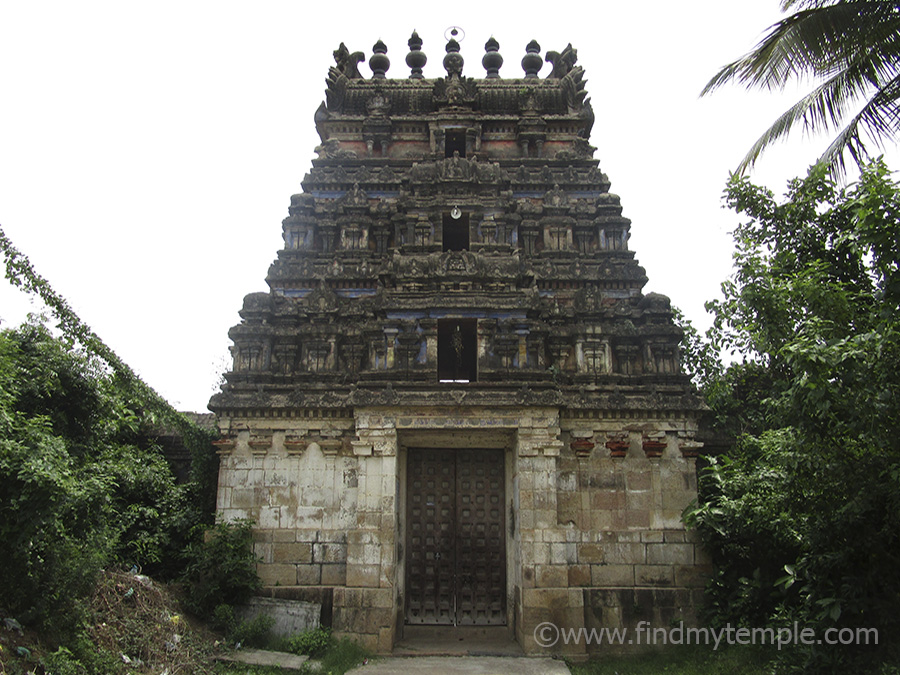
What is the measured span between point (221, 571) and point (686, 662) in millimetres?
8406

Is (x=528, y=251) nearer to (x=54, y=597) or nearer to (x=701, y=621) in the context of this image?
(x=701, y=621)

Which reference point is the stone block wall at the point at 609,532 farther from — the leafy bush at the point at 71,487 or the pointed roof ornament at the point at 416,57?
the pointed roof ornament at the point at 416,57

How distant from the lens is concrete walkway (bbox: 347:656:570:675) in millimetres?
10391

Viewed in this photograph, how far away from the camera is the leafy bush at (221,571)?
11430mm

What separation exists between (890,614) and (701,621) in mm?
3905

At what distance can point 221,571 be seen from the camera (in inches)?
450

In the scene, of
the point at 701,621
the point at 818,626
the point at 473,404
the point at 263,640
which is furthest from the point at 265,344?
the point at 818,626

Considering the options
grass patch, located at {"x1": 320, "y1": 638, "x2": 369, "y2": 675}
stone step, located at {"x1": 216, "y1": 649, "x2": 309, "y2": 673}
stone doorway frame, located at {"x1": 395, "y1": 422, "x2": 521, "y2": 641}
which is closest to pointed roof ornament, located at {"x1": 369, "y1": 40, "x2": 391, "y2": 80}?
stone doorway frame, located at {"x1": 395, "y1": 422, "x2": 521, "y2": 641}

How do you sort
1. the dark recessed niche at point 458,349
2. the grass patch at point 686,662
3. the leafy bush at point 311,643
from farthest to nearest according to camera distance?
1. the dark recessed niche at point 458,349
2. the leafy bush at point 311,643
3. the grass patch at point 686,662

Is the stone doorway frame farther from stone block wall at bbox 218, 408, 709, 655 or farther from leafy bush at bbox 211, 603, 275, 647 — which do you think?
leafy bush at bbox 211, 603, 275, 647

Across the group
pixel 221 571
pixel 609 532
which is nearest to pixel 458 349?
pixel 609 532

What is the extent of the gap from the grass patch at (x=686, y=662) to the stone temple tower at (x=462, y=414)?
22.9 inches

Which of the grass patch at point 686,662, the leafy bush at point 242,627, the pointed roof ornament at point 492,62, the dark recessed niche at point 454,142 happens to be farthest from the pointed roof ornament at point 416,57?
the grass patch at point 686,662

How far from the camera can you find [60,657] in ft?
26.9
